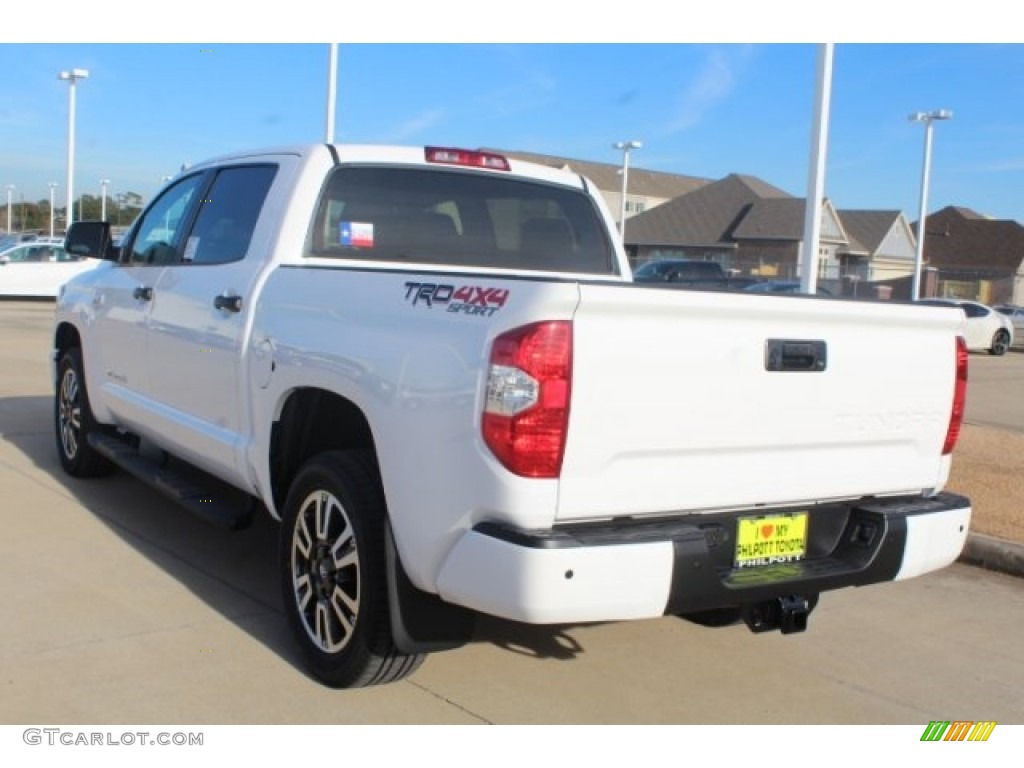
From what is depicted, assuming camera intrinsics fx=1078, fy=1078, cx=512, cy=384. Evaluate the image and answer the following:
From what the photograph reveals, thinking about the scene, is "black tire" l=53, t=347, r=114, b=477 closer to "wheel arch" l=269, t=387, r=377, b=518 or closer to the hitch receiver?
"wheel arch" l=269, t=387, r=377, b=518

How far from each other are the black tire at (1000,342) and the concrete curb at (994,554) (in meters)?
23.4

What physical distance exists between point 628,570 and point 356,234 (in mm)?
2301

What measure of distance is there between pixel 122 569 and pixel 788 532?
10.8ft

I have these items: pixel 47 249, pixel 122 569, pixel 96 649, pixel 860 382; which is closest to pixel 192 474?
pixel 122 569

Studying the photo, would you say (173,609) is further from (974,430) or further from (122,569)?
(974,430)

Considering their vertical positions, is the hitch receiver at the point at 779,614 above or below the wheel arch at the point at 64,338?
below

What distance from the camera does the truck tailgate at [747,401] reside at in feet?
10.6

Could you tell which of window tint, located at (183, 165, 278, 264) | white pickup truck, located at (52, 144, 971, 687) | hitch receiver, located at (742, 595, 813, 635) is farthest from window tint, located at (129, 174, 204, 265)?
hitch receiver, located at (742, 595, 813, 635)

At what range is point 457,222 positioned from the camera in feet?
16.9

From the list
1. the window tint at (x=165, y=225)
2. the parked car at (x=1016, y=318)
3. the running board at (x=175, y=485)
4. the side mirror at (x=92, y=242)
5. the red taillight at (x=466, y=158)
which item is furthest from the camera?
the parked car at (x=1016, y=318)

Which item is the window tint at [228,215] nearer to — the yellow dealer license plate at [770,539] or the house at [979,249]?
the yellow dealer license plate at [770,539]

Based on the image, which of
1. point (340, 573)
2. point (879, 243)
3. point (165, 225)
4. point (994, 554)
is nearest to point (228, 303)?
point (340, 573)

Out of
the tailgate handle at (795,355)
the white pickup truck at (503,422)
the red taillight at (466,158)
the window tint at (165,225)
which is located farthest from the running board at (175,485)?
the tailgate handle at (795,355)

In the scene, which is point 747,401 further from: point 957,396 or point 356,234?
point 356,234
